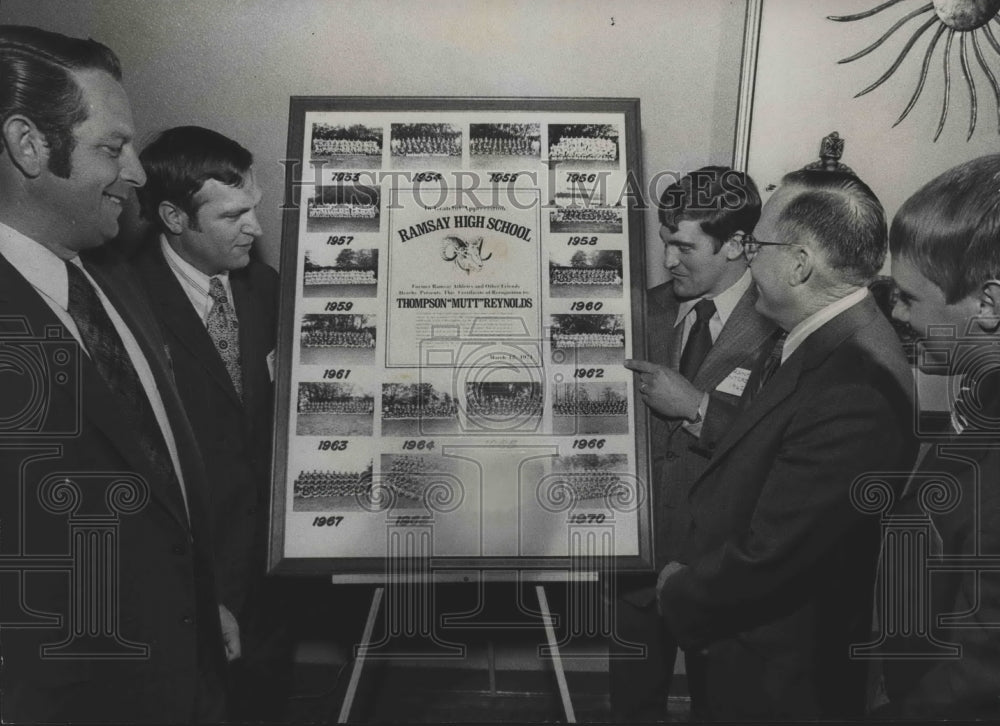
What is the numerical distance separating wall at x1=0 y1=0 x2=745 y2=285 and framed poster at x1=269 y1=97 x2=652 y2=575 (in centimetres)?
10

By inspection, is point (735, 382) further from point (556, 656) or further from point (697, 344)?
point (556, 656)

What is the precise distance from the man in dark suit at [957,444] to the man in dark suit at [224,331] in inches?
60.1

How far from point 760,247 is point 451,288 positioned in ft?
2.47

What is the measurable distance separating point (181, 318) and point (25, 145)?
50 cm

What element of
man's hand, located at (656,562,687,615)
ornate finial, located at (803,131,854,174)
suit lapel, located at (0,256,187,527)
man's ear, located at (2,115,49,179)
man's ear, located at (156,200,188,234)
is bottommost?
man's hand, located at (656,562,687,615)

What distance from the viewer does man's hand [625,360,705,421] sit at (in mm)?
2168

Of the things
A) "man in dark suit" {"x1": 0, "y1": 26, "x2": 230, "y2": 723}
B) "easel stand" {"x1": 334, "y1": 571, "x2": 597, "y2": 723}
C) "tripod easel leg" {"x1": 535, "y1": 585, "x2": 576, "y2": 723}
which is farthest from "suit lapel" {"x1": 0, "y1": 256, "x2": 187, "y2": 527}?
"tripod easel leg" {"x1": 535, "y1": 585, "x2": 576, "y2": 723}

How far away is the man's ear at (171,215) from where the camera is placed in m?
2.19

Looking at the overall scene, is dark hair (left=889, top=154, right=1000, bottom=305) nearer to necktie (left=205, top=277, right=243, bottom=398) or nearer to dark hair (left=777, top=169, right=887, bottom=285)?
dark hair (left=777, top=169, right=887, bottom=285)

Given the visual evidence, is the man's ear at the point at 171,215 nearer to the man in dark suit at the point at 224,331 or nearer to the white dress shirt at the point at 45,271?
the man in dark suit at the point at 224,331

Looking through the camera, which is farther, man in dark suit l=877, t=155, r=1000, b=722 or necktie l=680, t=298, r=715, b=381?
necktie l=680, t=298, r=715, b=381

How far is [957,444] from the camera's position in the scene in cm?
216

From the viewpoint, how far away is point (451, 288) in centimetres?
217

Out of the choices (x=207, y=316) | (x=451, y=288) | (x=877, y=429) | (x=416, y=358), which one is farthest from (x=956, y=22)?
(x=207, y=316)
